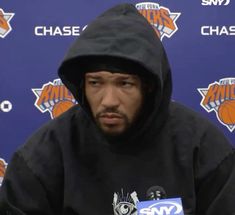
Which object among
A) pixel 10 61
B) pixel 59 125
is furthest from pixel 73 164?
pixel 10 61

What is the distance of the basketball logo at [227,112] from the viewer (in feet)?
5.57

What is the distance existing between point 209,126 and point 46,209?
1.22 ft

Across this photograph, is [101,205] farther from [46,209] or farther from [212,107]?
[212,107]

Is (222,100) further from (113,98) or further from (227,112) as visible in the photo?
(113,98)

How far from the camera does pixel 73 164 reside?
1.04 metres

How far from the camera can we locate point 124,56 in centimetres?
95

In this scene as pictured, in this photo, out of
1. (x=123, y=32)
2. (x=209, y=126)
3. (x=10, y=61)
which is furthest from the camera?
(x=10, y=61)

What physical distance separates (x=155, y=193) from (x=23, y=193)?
0.84 feet

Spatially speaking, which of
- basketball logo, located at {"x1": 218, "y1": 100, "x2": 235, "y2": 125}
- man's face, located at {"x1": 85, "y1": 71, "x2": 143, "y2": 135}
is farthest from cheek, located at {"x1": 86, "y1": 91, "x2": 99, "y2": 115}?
basketball logo, located at {"x1": 218, "y1": 100, "x2": 235, "y2": 125}

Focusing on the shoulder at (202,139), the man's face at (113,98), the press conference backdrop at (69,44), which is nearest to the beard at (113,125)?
the man's face at (113,98)

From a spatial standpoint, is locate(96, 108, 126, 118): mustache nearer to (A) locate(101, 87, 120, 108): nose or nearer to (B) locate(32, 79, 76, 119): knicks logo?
(A) locate(101, 87, 120, 108): nose

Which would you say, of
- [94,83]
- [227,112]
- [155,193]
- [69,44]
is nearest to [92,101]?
[94,83]

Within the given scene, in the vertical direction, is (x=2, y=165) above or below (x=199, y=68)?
below

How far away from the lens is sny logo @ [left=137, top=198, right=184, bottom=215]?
0.91 m
